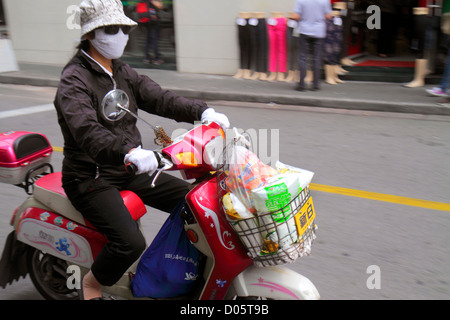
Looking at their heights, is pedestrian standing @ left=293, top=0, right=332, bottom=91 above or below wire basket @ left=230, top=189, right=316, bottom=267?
above

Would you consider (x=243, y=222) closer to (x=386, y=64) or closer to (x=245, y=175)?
(x=245, y=175)

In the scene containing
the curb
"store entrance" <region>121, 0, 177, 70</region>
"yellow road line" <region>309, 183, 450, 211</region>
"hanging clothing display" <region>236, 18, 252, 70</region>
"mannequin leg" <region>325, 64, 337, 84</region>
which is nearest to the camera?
"yellow road line" <region>309, 183, 450, 211</region>

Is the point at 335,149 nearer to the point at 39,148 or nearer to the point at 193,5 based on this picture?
the point at 39,148

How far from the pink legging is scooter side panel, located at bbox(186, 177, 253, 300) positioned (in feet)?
26.6

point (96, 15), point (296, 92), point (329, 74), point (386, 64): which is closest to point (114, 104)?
point (96, 15)

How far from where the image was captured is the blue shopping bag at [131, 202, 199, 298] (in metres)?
2.63

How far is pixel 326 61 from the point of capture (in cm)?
967

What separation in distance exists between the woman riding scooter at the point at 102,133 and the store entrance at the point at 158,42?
9382 mm

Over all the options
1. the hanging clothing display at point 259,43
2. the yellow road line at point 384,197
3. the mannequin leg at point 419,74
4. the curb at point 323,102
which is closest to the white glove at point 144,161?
the yellow road line at point 384,197

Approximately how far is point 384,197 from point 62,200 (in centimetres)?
301

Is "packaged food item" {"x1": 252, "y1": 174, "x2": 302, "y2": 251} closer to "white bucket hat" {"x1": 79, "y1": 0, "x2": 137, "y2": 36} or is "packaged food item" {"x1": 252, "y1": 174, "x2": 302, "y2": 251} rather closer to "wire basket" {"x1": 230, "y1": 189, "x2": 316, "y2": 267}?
"wire basket" {"x1": 230, "y1": 189, "x2": 316, "y2": 267}

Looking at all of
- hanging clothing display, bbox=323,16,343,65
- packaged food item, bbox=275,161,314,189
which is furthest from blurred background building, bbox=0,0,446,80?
packaged food item, bbox=275,161,314,189

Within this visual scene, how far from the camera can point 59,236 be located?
2.86m

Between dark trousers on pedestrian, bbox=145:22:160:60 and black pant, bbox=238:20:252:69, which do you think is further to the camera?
dark trousers on pedestrian, bbox=145:22:160:60
